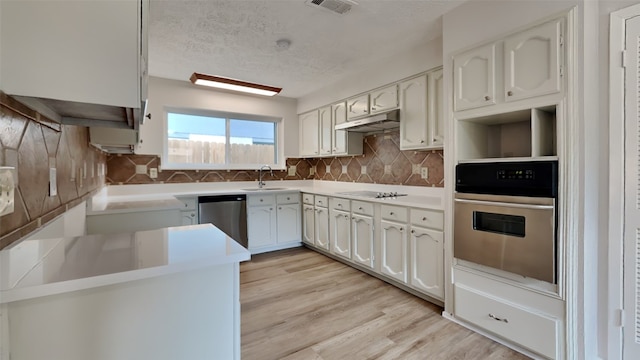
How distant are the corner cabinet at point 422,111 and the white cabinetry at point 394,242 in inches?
26.9

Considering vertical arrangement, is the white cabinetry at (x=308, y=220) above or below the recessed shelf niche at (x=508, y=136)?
below

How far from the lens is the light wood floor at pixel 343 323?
71.3 inches

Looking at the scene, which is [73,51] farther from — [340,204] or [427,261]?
[340,204]

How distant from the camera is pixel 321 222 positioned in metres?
3.78

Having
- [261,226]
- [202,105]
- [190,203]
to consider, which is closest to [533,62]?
[261,226]

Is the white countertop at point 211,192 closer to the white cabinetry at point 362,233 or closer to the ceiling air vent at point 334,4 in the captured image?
the white cabinetry at point 362,233

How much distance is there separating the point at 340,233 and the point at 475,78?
2.16 m

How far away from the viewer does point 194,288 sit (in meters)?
0.90

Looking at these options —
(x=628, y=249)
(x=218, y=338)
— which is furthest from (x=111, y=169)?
(x=628, y=249)

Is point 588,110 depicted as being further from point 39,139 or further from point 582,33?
point 39,139

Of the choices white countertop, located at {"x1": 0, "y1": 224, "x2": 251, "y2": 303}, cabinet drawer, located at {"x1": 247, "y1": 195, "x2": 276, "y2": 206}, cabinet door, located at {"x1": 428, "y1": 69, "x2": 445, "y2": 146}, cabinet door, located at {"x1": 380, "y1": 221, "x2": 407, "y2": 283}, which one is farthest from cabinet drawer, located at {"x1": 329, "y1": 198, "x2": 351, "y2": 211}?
white countertop, located at {"x1": 0, "y1": 224, "x2": 251, "y2": 303}

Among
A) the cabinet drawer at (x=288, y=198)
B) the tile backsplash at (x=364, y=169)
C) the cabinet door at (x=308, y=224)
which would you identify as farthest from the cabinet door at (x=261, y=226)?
the tile backsplash at (x=364, y=169)

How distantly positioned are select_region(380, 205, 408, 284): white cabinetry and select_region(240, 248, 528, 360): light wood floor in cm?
18

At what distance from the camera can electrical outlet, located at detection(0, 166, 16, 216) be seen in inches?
26.7
